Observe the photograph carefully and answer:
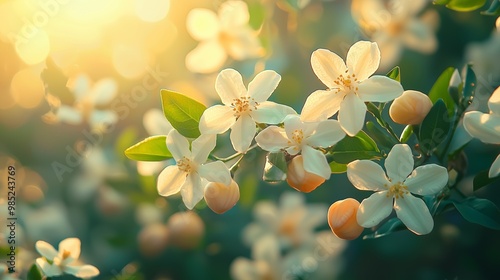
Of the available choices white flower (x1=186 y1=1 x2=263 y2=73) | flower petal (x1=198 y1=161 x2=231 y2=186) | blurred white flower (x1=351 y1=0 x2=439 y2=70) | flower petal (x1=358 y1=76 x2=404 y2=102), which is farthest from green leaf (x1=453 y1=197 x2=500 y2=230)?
blurred white flower (x1=351 y1=0 x2=439 y2=70)

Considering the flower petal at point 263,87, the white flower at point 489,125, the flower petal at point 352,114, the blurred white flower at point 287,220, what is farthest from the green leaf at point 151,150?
the blurred white flower at point 287,220

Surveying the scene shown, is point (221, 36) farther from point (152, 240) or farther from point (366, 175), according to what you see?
point (366, 175)

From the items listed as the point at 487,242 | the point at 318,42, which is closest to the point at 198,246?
the point at 318,42

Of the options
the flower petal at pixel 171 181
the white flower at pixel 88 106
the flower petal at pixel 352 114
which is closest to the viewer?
the flower petal at pixel 352 114

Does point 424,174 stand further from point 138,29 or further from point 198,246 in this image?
point 138,29

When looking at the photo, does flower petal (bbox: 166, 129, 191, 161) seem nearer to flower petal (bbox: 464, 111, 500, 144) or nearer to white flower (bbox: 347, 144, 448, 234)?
white flower (bbox: 347, 144, 448, 234)

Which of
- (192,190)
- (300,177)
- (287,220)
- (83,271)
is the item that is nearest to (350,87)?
(300,177)

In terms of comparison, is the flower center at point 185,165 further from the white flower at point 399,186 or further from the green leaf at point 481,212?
the green leaf at point 481,212
